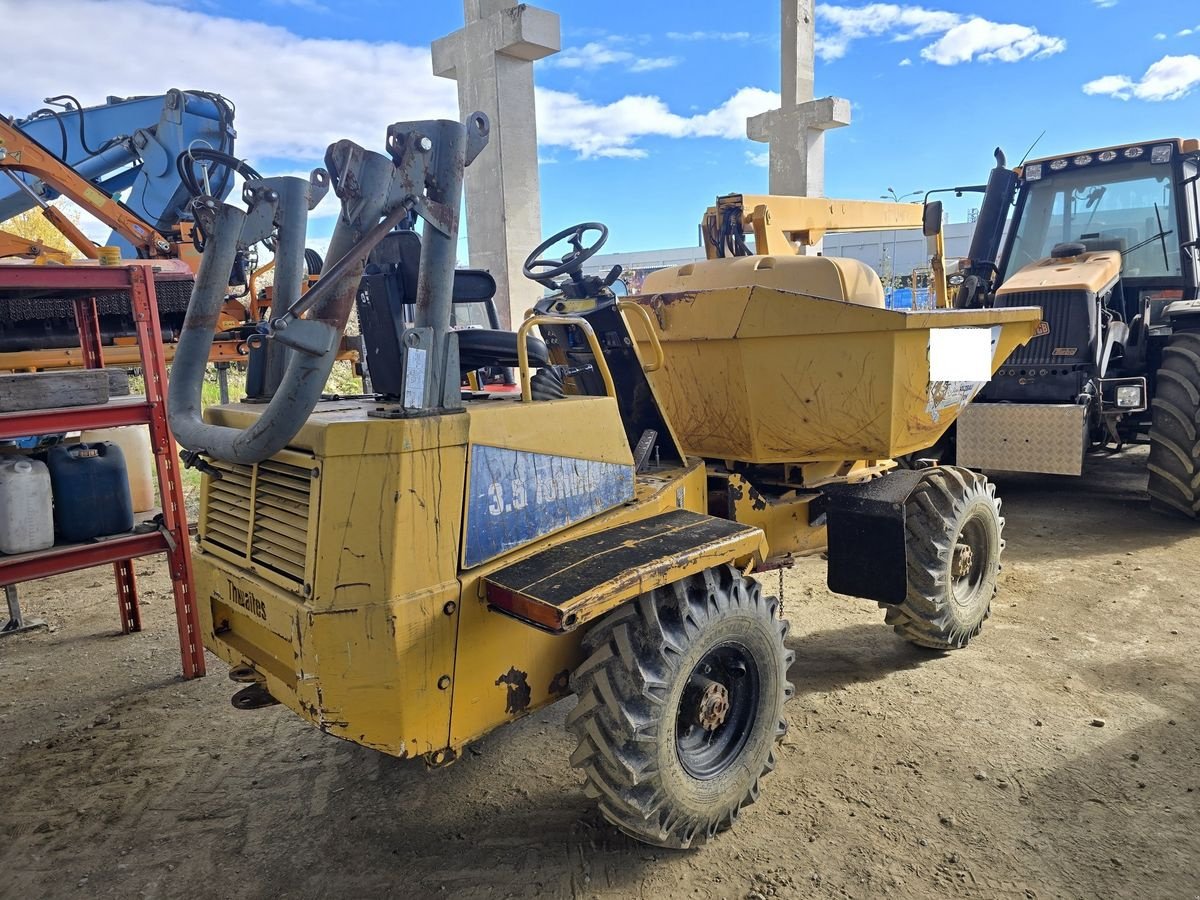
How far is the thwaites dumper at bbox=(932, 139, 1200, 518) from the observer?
19.8 feet

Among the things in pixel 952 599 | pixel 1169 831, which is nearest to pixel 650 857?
pixel 1169 831

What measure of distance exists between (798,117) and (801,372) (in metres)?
9.34

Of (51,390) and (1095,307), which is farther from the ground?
(1095,307)

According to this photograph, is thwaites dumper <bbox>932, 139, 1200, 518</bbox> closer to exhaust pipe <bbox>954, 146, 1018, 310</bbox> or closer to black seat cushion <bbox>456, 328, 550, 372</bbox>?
exhaust pipe <bbox>954, 146, 1018, 310</bbox>

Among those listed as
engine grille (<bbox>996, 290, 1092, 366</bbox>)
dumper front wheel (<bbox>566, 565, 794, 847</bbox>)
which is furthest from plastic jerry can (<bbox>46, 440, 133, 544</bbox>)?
engine grille (<bbox>996, 290, 1092, 366</bbox>)

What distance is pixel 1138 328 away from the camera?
6820mm

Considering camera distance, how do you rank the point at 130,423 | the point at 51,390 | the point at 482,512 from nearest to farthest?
the point at 482,512, the point at 51,390, the point at 130,423

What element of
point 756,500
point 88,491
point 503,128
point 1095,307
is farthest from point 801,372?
point 503,128

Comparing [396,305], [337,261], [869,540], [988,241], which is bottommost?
[869,540]

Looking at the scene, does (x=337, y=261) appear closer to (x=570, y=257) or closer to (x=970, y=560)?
(x=570, y=257)

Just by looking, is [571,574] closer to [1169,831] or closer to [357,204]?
[357,204]

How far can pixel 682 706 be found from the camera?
8.98 ft

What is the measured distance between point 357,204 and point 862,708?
297cm

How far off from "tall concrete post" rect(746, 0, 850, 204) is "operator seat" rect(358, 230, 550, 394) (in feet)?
32.4
